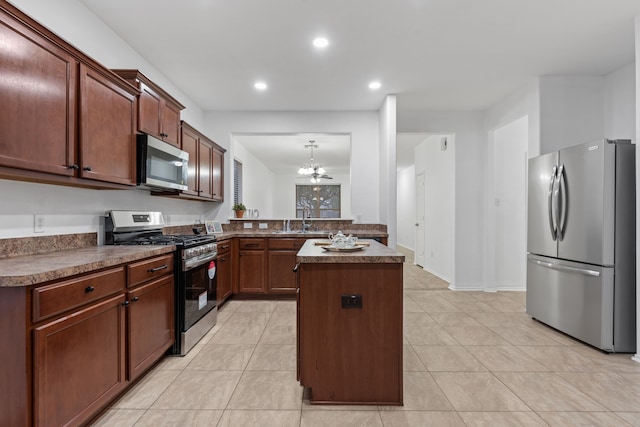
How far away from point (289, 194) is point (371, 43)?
30.4 feet

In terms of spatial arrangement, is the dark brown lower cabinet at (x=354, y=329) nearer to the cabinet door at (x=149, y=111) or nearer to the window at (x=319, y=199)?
the cabinet door at (x=149, y=111)

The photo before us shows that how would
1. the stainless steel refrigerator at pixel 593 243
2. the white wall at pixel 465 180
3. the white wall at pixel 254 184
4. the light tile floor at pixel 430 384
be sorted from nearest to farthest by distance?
the light tile floor at pixel 430 384
the stainless steel refrigerator at pixel 593 243
the white wall at pixel 465 180
the white wall at pixel 254 184

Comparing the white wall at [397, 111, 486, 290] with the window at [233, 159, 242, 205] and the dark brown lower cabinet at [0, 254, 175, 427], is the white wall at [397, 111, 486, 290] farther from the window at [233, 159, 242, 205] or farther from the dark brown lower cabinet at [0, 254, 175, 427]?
the dark brown lower cabinet at [0, 254, 175, 427]

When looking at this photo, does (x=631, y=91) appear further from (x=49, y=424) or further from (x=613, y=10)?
(x=49, y=424)

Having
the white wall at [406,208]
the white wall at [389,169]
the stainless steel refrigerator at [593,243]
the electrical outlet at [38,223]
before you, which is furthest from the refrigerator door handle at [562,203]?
the white wall at [406,208]

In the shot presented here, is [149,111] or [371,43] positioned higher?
[371,43]

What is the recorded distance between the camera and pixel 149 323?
224 centimetres

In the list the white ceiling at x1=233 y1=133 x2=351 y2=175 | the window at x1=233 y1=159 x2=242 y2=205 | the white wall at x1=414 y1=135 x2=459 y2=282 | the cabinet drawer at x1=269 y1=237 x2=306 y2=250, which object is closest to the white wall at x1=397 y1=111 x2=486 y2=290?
the white wall at x1=414 y1=135 x2=459 y2=282

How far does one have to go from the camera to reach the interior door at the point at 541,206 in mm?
3251

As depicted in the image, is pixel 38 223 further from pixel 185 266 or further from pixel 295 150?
pixel 295 150

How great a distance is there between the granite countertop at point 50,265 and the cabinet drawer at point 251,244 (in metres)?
2.09

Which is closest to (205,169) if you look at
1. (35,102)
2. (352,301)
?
(35,102)

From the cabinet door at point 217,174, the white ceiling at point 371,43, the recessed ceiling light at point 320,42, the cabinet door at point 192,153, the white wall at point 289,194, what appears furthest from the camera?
the white wall at point 289,194

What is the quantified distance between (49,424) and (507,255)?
5.43 m
